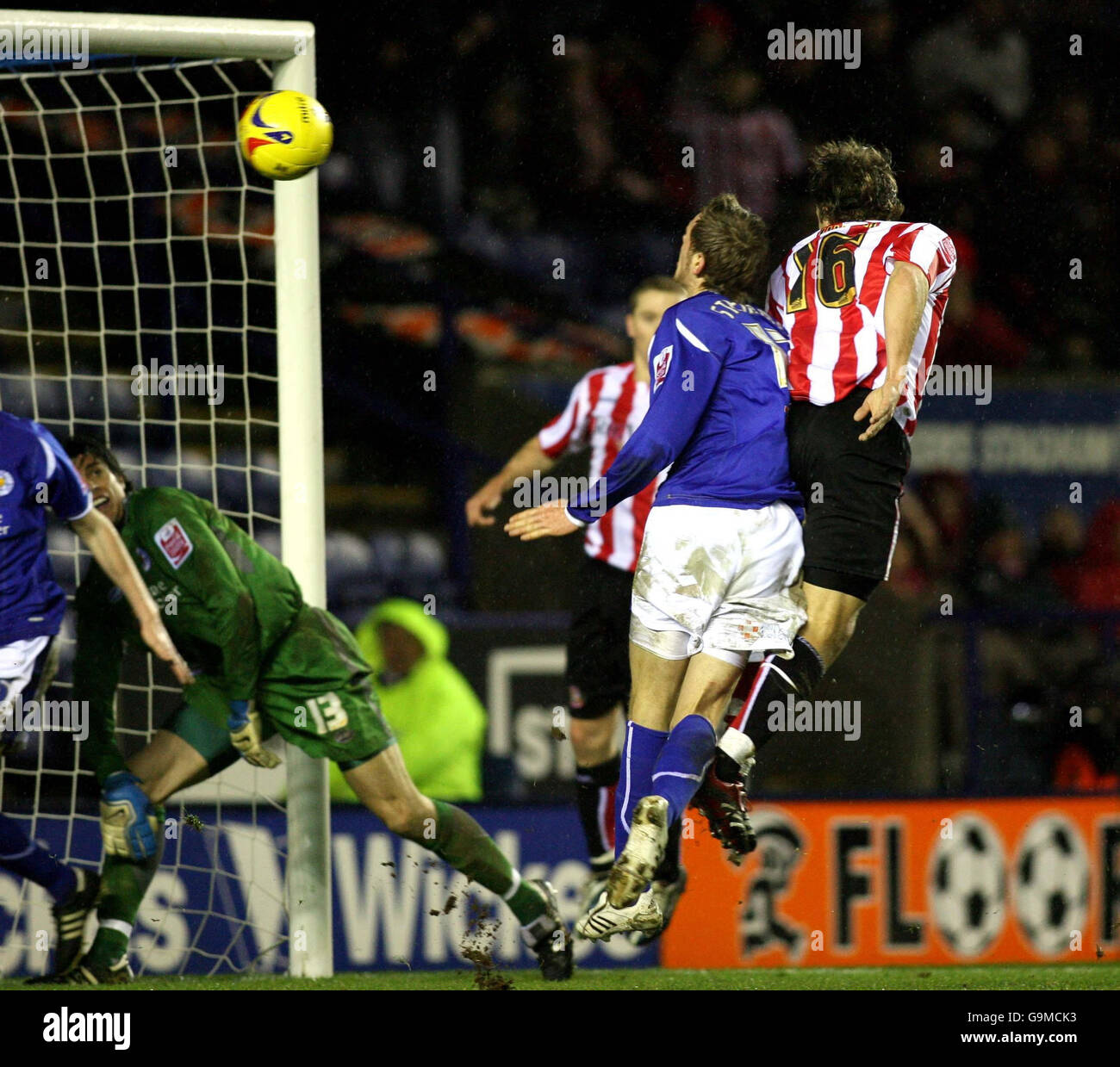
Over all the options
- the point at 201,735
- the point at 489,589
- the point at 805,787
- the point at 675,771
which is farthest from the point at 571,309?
the point at 675,771

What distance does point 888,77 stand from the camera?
33.0 ft

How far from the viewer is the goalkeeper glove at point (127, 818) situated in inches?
195

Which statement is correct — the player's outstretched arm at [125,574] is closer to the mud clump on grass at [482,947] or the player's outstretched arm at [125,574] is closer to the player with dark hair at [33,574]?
the player with dark hair at [33,574]

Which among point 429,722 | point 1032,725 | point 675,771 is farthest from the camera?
point 1032,725

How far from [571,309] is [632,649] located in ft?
16.0

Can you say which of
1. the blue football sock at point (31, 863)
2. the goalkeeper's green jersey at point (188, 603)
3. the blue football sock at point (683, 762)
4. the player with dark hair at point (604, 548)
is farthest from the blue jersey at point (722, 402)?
the blue football sock at point (31, 863)

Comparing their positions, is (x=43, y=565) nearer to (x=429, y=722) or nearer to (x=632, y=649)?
(x=632, y=649)

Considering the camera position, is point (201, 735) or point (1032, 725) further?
point (1032, 725)

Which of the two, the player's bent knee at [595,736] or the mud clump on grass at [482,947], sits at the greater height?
the player's bent knee at [595,736]

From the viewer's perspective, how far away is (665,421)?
4.20m
